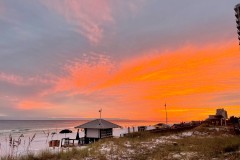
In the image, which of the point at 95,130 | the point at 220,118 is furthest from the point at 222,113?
the point at 95,130

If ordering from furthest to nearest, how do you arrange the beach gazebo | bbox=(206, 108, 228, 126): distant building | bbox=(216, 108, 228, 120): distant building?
bbox=(216, 108, 228, 120): distant building
bbox=(206, 108, 228, 126): distant building
the beach gazebo

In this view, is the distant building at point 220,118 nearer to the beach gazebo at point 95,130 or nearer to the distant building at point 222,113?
the distant building at point 222,113

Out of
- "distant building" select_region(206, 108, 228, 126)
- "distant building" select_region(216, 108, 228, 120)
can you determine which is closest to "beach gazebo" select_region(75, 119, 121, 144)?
"distant building" select_region(206, 108, 228, 126)

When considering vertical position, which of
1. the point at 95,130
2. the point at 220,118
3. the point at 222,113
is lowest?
the point at 95,130

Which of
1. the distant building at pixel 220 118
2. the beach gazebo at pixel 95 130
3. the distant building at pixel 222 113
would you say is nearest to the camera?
the beach gazebo at pixel 95 130

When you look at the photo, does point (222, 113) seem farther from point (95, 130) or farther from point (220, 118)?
point (95, 130)

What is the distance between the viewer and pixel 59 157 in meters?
16.9

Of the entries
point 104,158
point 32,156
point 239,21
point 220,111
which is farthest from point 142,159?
point 220,111

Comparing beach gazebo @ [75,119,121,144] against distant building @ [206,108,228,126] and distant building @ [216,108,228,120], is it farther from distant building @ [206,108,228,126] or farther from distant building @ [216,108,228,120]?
distant building @ [216,108,228,120]

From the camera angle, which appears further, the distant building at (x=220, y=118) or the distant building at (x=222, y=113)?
the distant building at (x=222, y=113)

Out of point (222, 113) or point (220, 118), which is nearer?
point (220, 118)

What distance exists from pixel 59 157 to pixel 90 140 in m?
22.0

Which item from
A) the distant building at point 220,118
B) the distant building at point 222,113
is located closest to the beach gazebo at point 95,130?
the distant building at point 220,118

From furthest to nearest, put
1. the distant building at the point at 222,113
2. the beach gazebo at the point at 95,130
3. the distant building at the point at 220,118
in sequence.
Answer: the distant building at the point at 222,113
the distant building at the point at 220,118
the beach gazebo at the point at 95,130
